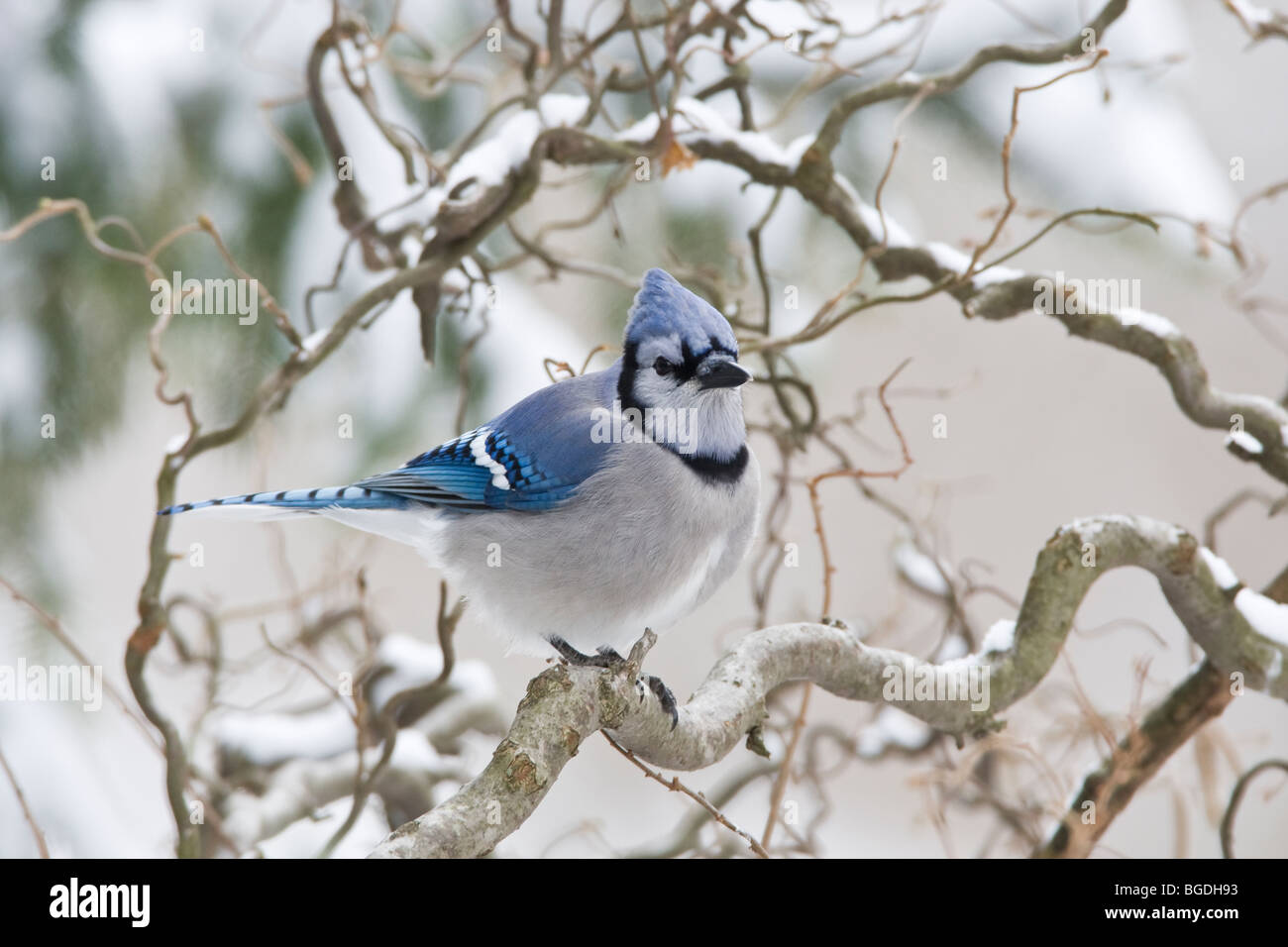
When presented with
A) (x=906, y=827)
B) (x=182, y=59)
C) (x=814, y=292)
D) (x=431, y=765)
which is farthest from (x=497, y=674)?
(x=182, y=59)

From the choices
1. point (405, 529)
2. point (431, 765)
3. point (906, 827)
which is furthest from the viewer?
point (906, 827)

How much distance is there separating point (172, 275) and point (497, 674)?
1.19m

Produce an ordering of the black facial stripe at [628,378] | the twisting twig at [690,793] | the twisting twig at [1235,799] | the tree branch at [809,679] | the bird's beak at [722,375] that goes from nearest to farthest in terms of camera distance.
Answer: the tree branch at [809,679] < the twisting twig at [690,793] < the bird's beak at [722,375] < the black facial stripe at [628,378] < the twisting twig at [1235,799]

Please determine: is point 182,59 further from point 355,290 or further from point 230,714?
point 230,714

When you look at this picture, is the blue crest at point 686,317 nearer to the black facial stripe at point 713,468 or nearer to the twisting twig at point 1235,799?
the black facial stripe at point 713,468

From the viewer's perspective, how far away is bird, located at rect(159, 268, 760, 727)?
142 centimetres

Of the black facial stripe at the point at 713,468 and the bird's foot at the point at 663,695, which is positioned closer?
the bird's foot at the point at 663,695

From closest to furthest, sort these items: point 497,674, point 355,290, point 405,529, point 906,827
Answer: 1. point 405,529
2. point 355,290
3. point 906,827
4. point 497,674

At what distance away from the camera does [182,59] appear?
2213 millimetres

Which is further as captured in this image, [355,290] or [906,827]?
[906,827]

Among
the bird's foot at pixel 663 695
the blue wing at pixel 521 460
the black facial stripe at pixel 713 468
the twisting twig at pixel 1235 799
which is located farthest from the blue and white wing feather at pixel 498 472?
the twisting twig at pixel 1235 799

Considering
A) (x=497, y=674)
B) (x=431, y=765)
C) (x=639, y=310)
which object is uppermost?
(x=639, y=310)

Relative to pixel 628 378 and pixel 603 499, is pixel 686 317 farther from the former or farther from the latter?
pixel 603 499

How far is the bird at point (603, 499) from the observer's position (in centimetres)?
142
